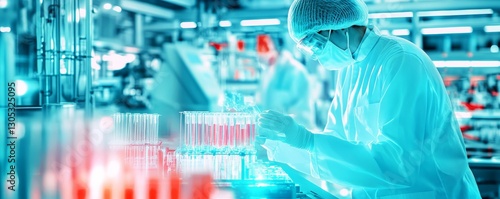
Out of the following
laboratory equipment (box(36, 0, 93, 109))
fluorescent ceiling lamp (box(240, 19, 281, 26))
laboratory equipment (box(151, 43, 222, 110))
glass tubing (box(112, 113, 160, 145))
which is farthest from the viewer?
fluorescent ceiling lamp (box(240, 19, 281, 26))

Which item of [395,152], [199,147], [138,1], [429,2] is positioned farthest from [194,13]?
[395,152]

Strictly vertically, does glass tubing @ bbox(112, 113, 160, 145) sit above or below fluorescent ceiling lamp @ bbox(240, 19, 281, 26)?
below

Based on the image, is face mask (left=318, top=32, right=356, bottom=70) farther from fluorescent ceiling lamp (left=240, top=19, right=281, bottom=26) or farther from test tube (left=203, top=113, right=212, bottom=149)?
fluorescent ceiling lamp (left=240, top=19, right=281, bottom=26)

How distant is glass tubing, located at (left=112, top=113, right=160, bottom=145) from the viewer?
175cm

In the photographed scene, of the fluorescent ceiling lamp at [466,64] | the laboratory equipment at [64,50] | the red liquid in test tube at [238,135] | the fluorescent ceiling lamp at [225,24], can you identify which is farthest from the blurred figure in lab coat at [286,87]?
the red liquid in test tube at [238,135]

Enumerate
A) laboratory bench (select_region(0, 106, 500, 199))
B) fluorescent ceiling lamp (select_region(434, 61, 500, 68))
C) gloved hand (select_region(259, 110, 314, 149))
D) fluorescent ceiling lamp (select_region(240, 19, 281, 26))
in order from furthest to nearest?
fluorescent ceiling lamp (select_region(434, 61, 500, 68))
fluorescent ceiling lamp (select_region(240, 19, 281, 26))
gloved hand (select_region(259, 110, 314, 149))
laboratory bench (select_region(0, 106, 500, 199))

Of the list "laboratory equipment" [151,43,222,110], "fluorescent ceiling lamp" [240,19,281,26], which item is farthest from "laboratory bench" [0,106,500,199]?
"fluorescent ceiling lamp" [240,19,281,26]

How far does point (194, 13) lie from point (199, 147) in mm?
4057

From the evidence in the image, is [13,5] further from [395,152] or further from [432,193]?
[432,193]

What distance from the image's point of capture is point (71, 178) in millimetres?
1531

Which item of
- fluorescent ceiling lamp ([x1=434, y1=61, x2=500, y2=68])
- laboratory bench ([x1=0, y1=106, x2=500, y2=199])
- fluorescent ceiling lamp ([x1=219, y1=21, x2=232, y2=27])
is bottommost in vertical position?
laboratory bench ([x1=0, y1=106, x2=500, y2=199])

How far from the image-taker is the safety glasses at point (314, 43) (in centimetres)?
175

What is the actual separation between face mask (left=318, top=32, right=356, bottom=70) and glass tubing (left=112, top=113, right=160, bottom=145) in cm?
68

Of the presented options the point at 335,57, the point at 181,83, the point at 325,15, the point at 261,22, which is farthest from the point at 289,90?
the point at 325,15
